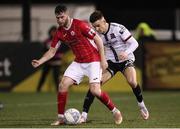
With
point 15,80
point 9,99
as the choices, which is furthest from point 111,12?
point 9,99

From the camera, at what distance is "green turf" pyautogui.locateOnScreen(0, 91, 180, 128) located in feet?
46.3

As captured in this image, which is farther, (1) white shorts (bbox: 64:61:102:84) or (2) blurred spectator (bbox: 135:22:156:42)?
(2) blurred spectator (bbox: 135:22:156:42)

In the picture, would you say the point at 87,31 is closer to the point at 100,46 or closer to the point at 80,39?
the point at 80,39

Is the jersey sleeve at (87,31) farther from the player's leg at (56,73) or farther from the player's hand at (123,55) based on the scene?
the player's leg at (56,73)

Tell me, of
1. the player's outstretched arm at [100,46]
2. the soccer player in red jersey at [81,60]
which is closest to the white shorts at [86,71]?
the soccer player in red jersey at [81,60]

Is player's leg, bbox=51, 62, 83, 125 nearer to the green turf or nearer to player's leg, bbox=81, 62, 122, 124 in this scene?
player's leg, bbox=81, 62, 122, 124

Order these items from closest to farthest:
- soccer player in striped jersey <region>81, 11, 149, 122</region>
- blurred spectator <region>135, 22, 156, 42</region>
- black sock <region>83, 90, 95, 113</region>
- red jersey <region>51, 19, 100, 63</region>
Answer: red jersey <region>51, 19, 100, 63</region> → black sock <region>83, 90, 95, 113</region> → soccer player in striped jersey <region>81, 11, 149, 122</region> → blurred spectator <region>135, 22, 156, 42</region>

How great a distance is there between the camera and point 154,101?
20.3 meters

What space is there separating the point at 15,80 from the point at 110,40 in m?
10.4

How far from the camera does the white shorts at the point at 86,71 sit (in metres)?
14.1

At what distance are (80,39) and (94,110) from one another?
3.86m

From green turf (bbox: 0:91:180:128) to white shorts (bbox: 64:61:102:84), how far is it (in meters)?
0.84

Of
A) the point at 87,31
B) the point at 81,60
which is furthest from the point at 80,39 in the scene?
the point at 81,60

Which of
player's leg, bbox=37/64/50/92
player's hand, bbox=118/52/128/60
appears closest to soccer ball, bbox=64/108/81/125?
player's hand, bbox=118/52/128/60
